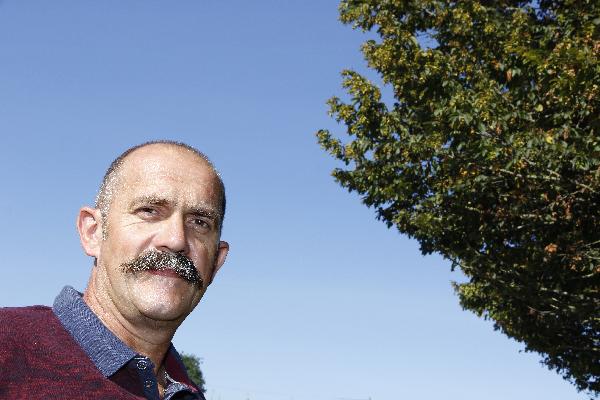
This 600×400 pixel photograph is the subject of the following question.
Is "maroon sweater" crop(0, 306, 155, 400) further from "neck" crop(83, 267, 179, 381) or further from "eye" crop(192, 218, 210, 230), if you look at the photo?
"eye" crop(192, 218, 210, 230)

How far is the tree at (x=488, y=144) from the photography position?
559 inches

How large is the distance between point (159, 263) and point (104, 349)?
390 millimetres

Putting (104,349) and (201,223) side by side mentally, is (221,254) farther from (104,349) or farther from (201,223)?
(104,349)

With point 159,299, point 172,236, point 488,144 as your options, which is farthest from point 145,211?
point 488,144

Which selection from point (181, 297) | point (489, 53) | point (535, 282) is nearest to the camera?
point (181, 297)

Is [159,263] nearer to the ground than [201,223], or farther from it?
nearer to the ground

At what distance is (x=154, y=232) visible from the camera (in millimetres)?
2967

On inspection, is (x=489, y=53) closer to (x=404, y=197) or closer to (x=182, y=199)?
(x=404, y=197)

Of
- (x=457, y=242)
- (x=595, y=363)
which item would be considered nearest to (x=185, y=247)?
(x=457, y=242)

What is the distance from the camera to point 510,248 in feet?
57.1

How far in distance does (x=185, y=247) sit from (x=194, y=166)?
351 millimetres

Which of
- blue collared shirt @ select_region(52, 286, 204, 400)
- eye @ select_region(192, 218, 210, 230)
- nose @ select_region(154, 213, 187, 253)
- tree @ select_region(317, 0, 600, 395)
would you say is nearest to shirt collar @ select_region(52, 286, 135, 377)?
blue collared shirt @ select_region(52, 286, 204, 400)

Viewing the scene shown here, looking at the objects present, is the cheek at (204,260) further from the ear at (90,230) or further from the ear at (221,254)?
the ear at (90,230)

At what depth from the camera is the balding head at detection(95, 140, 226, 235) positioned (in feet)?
A: 10.1
